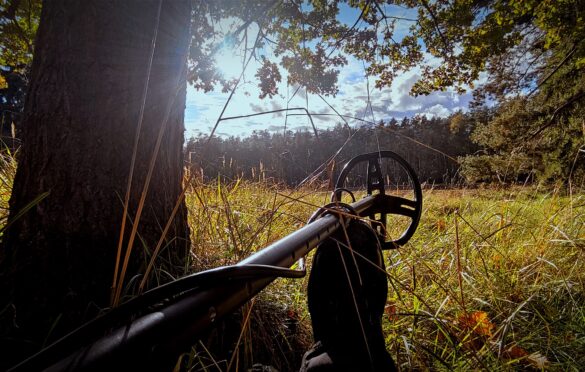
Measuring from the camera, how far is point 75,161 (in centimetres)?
119

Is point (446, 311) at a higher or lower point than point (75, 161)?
lower

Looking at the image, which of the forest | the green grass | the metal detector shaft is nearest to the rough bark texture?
the forest

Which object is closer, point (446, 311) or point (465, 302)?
point (446, 311)

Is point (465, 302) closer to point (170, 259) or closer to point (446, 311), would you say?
point (446, 311)

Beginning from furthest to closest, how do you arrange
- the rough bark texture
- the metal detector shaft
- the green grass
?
the green grass
the rough bark texture
the metal detector shaft

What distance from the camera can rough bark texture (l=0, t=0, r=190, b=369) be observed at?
1120mm

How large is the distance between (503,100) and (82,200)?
1331 centimetres

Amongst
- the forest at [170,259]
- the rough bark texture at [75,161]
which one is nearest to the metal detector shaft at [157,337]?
the forest at [170,259]

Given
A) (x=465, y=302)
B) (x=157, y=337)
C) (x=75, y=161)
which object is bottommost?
(x=465, y=302)

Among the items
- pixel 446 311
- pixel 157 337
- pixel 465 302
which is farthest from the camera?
pixel 465 302

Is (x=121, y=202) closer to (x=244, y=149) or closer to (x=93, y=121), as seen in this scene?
(x=93, y=121)

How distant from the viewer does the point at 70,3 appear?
1220 millimetres

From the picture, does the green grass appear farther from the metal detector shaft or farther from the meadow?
the metal detector shaft

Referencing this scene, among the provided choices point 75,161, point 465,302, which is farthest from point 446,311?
point 75,161
